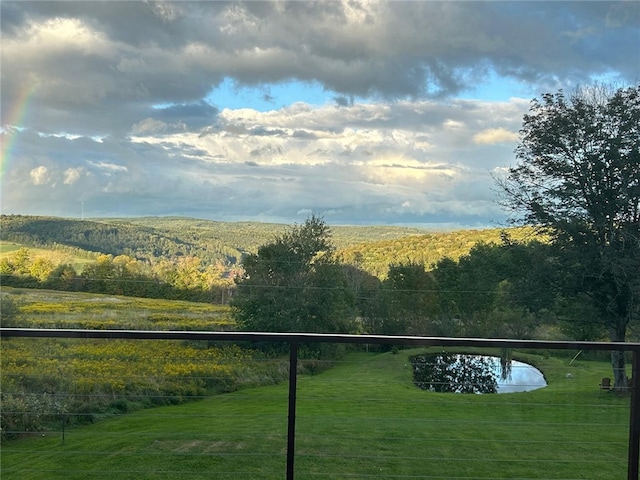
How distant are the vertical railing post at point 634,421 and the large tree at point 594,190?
36.6 ft

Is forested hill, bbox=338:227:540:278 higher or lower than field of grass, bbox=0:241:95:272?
higher

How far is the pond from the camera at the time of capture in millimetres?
7895

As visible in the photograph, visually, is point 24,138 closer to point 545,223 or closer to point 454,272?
point 454,272

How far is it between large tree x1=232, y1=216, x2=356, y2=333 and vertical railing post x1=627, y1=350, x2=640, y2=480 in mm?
10086

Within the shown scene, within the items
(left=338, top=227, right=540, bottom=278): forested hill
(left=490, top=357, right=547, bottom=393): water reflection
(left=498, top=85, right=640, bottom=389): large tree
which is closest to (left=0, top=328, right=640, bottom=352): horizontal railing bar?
(left=490, top=357, right=547, bottom=393): water reflection

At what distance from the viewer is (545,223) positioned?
12516 mm

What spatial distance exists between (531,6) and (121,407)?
10093mm

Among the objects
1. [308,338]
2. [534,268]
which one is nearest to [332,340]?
[308,338]

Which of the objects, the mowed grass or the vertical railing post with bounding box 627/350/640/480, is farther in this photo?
the mowed grass

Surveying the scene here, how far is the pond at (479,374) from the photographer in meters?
7.89

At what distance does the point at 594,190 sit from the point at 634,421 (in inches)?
451

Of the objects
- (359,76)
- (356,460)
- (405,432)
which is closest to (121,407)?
(356,460)

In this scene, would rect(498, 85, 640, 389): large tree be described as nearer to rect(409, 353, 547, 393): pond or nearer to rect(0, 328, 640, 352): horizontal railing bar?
rect(409, 353, 547, 393): pond

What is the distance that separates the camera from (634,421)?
6.31ft
